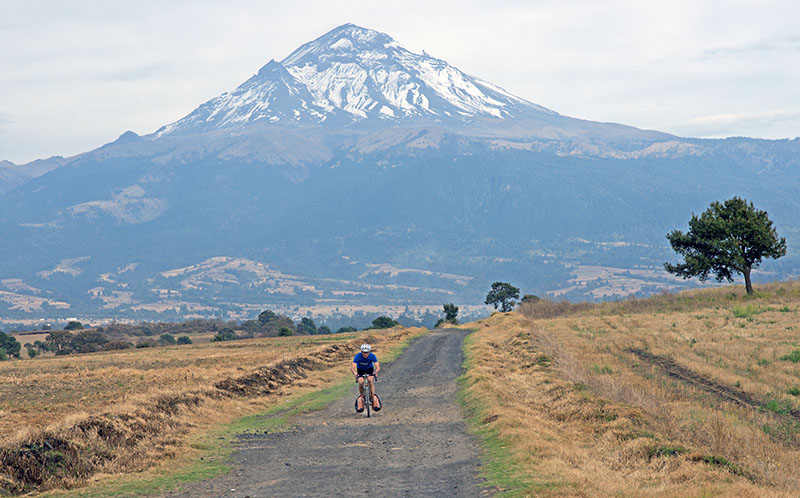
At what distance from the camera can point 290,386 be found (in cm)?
3344

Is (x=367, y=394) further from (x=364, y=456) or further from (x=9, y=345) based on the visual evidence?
(x=9, y=345)

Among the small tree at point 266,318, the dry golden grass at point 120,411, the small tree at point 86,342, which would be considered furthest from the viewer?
the small tree at point 266,318

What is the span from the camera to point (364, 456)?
18500 millimetres

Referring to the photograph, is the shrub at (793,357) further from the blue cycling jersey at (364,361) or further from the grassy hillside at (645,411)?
the blue cycling jersey at (364,361)

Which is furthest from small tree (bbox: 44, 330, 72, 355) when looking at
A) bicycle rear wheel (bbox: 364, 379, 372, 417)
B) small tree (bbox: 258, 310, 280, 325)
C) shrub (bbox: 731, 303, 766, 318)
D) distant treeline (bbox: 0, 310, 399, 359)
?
bicycle rear wheel (bbox: 364, 379, 372, 417)

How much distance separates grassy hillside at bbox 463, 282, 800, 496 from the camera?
1426cm

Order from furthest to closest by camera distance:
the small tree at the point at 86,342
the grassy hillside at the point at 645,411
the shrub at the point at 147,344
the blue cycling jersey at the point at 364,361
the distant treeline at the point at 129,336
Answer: the small tree at the point at 86,342
the distant treeline at the point at 129,336
the shrub at the point at 147,344
the blue cycling jersey at the point at 364,361
the grassy hillside at the point at 645,411

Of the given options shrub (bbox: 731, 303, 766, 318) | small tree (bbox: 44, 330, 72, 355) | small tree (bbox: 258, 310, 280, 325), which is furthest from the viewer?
small tree (bbox: 258, 310, 280, 325)

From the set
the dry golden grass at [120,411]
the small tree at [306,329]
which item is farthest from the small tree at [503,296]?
the dry golden grass at [120,411]

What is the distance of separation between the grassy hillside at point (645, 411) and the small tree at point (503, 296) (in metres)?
86.9

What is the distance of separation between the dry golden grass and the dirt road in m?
2.36

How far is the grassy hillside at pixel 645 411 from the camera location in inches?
561

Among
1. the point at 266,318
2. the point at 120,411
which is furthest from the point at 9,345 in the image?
the point at 120,411

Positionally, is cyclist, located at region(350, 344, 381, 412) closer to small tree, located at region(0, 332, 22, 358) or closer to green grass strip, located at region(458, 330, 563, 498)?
green grass strip, located at region(458, 330, 563, 498)
